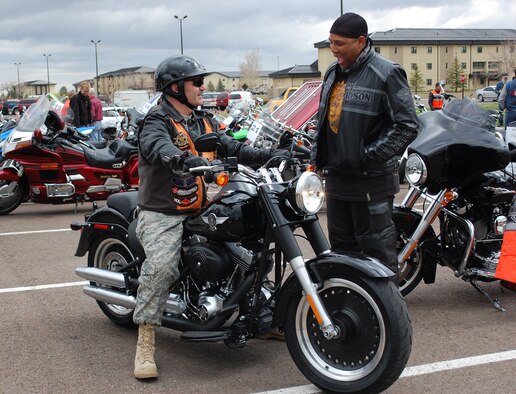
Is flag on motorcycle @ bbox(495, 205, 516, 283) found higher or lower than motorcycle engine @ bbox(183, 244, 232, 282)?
lower

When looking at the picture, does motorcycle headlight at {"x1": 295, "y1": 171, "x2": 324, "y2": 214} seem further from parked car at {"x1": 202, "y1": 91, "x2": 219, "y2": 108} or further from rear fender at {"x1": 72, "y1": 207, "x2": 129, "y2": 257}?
rear fender at {"x1": 72, "y1": 207, "x2": 129, "y2": 257}

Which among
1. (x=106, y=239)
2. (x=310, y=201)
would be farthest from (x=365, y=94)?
(x=106, y=239)

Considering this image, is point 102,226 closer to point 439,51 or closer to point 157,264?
point 157,264

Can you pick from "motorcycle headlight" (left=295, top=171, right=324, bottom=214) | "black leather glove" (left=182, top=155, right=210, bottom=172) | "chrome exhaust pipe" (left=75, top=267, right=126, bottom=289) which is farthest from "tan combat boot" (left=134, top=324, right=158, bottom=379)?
"motorcycle headlight" (left=295, top=171, right=324, bottom=214)

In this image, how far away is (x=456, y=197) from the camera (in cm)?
524

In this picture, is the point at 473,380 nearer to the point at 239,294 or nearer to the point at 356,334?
the point at 356,334

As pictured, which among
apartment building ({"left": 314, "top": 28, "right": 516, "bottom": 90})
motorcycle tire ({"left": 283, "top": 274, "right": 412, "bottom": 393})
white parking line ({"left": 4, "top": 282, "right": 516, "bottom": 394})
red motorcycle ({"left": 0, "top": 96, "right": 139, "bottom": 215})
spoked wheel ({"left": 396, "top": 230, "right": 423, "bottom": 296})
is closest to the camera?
motorcycle tire ({"left": 283, "top": 274, "right": 412, "bottom": 393})

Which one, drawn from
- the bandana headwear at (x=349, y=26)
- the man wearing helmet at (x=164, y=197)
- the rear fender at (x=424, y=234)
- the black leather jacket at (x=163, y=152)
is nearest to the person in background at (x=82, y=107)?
the rear fender at (x=424, y=234)

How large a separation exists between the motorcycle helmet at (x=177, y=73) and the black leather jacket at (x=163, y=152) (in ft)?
0.30

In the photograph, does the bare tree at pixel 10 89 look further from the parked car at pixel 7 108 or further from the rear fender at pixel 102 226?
the rear fender at pixel 102 226

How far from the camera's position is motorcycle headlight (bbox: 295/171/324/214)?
3.67 m

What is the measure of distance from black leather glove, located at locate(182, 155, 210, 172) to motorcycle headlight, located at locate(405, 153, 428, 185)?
2.01 meters

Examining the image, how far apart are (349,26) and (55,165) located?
22.0 ft

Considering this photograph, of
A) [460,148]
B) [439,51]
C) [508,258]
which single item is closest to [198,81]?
[460,148]
